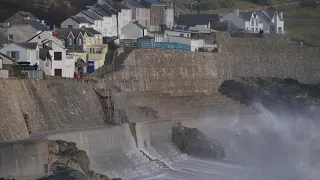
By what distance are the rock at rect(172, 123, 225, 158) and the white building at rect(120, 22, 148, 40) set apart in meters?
11.4

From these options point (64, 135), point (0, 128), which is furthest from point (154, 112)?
point (0, 128)

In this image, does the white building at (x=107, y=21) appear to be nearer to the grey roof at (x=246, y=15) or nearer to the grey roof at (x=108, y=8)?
the grey roof at (x=108, y=8)

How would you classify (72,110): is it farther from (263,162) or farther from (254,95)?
(254,95)

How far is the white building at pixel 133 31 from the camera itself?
4412 centimetres

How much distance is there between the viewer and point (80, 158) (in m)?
25.3

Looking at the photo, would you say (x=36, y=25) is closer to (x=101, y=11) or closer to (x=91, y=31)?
(x=91, y=31)

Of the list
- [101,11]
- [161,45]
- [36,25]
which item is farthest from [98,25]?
[36,25]

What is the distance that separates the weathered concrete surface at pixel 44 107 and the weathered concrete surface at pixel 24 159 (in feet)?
A: 5.76

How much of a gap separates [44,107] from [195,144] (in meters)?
5.89

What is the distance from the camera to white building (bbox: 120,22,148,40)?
145ft

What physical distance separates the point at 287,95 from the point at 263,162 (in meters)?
12.9

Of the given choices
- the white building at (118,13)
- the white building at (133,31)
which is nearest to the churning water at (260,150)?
the white building at (133,31)

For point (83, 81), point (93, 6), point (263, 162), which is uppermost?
point (93, 6)

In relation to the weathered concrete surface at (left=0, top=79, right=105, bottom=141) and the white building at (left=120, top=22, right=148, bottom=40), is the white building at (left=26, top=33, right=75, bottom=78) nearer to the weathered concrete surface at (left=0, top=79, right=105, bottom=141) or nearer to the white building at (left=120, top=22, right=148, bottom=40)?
the weathered concrete surface at (left=0, top=79, right=105, bottom=141)
